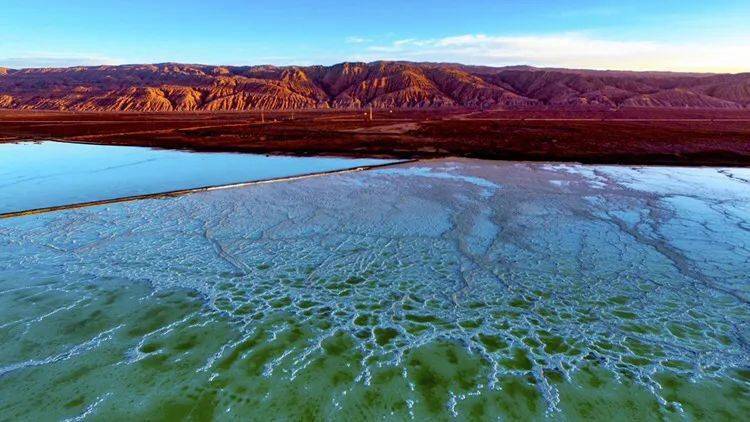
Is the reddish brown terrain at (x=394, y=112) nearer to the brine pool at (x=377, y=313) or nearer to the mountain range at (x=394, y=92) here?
the mountain range at (x=394, y=92)

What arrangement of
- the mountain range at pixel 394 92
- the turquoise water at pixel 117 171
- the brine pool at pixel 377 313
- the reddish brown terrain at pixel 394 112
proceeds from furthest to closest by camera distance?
the mountain range at pixel 394 92 < the reddish brown terrain at pixel 394 112 < the turquoise water at pixel 117 171 < the brine pool at pixel 377 313

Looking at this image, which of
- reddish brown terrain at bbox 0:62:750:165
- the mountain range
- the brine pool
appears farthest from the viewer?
the mountain range

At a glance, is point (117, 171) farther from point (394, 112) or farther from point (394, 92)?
point (394, 92)

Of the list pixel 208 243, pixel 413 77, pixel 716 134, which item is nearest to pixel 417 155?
pixel 208 243

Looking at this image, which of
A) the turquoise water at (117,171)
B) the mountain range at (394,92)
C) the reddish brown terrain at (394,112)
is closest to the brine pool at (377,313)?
the turquoise water at (117,171)

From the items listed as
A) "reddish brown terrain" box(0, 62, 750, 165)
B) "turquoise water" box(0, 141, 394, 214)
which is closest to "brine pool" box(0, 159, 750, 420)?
"turquoise water" box(0, 141, 394, 214)

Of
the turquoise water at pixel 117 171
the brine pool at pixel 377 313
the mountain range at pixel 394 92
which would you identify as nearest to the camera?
the brine pool at pixel 377 313

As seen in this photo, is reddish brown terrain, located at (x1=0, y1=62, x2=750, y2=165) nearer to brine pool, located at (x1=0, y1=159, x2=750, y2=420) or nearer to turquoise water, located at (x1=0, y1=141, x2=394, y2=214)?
turquoise water, located at (x1=0, y1=141, x2=394, y2=214)
